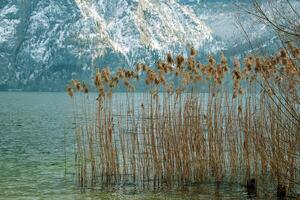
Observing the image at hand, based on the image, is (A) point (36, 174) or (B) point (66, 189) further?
(A) point (36, 174)

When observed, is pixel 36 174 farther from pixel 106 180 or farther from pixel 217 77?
pixel 217 77

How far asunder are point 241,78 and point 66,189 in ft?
23.5

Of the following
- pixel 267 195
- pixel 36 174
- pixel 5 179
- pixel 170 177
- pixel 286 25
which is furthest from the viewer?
pixel 36 174

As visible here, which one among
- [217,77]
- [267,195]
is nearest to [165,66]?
[217,77]

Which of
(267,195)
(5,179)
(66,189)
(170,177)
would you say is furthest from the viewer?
(5,179)

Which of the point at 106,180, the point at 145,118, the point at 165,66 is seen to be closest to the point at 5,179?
the point at 106,180

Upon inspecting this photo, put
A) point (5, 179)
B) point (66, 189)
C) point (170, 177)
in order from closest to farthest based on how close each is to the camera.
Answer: point (170, 177), point (66, 189), point (5, 179)

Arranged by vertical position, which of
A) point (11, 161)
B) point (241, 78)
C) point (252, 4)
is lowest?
point (11, 161)

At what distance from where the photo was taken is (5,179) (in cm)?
2112

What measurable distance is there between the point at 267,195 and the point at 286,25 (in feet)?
27.9

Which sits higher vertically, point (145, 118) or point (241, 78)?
point (241, 78)

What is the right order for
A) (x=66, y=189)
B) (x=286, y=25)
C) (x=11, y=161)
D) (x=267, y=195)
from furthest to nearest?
(x=11, y=161), (x=66, y=189), (x=267, y=195), (x=286, y=25)

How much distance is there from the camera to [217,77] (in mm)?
16391

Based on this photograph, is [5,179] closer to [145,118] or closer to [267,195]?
[145,118]
